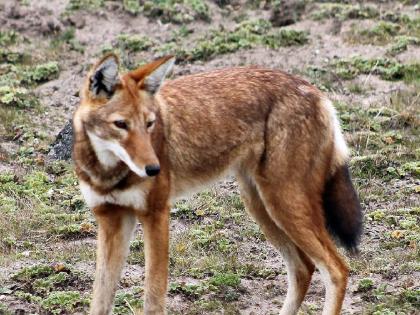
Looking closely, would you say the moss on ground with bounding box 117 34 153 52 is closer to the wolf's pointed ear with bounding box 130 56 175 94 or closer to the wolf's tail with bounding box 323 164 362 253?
the wolf's tail with bounding box 323 164 362 253

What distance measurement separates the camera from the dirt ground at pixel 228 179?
773cm

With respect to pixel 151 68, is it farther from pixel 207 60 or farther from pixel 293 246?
pixel 207 60

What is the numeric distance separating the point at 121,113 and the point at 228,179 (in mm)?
4017

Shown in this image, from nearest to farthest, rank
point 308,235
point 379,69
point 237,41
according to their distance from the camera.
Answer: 1. point 308,235
2. point 379,69
3. point 237,41

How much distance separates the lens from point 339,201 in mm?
7355

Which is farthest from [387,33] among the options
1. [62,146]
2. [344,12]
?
[62,146]

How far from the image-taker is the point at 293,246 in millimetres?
7438

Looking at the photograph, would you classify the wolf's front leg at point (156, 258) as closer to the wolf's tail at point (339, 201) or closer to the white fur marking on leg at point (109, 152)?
the white fur marking on leg at point (109, 152)

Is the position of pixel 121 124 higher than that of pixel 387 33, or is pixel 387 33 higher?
pixel 121 124

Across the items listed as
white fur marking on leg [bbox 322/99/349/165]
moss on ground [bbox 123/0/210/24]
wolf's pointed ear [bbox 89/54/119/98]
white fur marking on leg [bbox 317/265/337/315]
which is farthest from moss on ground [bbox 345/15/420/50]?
wolf's pointed ear [bbox 89/54/119/98]

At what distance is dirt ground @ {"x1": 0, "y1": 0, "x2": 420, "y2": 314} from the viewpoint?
25.4ft

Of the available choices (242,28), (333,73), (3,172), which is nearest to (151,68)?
(3,172)

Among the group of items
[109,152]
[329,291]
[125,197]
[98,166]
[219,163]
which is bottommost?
[329,291]

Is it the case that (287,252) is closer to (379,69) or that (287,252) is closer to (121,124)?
(121,124)
